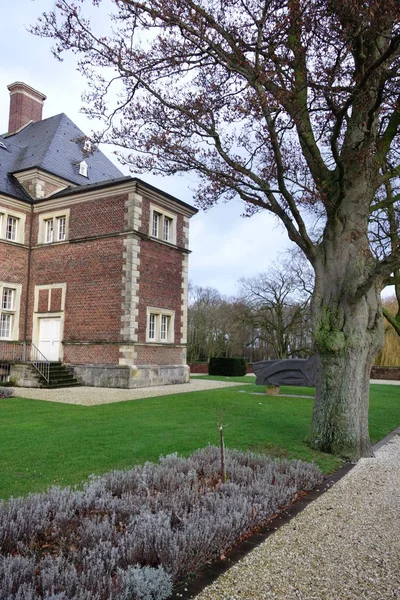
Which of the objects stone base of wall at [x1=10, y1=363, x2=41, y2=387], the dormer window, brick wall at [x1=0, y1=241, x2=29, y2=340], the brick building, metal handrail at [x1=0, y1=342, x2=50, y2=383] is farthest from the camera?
the dormer window

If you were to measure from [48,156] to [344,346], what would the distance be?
19124 mm

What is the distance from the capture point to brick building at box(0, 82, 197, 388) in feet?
58.2

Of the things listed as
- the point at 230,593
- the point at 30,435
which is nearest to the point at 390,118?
the point at 230,593

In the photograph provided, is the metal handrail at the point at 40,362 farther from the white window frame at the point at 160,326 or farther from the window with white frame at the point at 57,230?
the window with white frame at the point at 57,230

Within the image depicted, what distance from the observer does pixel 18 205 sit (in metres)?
20.2

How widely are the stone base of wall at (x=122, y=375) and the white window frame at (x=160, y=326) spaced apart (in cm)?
115

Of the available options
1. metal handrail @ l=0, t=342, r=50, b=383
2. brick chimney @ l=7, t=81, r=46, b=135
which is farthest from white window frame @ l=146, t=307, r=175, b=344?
brick chimney @ l=7, t=81, r=46, b=135

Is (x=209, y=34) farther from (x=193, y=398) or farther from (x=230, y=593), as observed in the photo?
(x=193, y=398)

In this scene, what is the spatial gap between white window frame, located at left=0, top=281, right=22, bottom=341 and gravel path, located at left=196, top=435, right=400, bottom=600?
17.5 metres

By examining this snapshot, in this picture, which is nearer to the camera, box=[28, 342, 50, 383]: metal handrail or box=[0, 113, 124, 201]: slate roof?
box=[28, 342, 50, 383]: metal handrail

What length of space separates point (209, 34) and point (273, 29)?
106 cm

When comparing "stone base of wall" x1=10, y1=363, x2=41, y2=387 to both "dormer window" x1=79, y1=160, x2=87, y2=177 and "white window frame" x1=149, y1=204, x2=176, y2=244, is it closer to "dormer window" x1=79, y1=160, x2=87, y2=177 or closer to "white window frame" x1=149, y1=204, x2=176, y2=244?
"white window frame" x1=149, y1=204, x2=176, y2=244

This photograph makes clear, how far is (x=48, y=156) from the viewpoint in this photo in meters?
22.0

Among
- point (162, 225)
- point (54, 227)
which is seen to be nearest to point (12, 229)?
point (54, 227)
